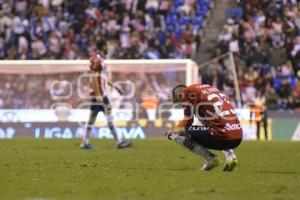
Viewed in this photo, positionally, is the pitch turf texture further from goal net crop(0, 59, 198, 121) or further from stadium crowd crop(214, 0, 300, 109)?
stadium crowd crop(214, 0, 300, 109)

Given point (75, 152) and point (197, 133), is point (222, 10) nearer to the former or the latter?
point (75, 152)

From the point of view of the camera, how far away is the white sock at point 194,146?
41.1 feet

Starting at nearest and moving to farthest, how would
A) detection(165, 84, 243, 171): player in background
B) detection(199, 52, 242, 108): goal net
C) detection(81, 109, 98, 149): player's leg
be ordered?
detection(165, 84, 243, 171): player in background < detection(81, 109, 98, 149): player's leg < detection(199, 52, 242, 108): goal net

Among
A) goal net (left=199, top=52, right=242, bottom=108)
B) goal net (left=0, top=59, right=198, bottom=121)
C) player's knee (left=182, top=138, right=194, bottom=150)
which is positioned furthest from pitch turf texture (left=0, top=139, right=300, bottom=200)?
goal net (left=199, top=52, right=242, bottom=108)

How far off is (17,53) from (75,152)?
1498 cm

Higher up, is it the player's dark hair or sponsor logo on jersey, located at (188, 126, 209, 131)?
the player's dark hair

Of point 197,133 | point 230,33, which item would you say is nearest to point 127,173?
point 197,133

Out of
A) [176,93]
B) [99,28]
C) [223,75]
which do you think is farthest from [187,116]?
[99,28]

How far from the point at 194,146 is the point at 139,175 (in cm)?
114

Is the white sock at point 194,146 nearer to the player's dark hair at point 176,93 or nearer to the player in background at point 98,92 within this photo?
the player's dark hair at point 176,93

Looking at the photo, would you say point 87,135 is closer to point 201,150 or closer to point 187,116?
point 201,150

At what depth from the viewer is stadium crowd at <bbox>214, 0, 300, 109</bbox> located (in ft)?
91.5

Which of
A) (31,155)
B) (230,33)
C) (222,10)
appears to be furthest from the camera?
(222,10)

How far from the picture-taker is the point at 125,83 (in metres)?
26.1
